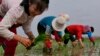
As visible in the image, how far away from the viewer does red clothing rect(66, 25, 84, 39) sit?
564 cm

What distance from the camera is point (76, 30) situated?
5.78 m

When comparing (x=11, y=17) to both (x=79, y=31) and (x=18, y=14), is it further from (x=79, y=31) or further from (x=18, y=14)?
(x=79, y=31)

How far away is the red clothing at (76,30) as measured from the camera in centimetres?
564

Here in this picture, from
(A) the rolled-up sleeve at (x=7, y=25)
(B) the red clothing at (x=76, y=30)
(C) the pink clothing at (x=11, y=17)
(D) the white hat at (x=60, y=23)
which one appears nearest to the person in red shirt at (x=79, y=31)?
(B) the red clothing at (x=76, y=30)

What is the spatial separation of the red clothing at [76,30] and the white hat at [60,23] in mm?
308

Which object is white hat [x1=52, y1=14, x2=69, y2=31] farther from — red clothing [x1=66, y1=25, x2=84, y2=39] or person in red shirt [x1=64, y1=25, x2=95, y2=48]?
red clothing [x1=66, y1=25, x2=84, y2=39]

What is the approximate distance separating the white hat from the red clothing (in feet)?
1.01

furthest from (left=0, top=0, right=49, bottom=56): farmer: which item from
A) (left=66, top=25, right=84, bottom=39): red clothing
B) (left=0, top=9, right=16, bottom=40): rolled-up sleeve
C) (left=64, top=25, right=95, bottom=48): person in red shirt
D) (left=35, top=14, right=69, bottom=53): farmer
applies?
(left=66, top=25, right=84, bottom=39): red clothing

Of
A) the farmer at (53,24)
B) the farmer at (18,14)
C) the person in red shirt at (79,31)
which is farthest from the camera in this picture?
the person in red shirt at (79,31)

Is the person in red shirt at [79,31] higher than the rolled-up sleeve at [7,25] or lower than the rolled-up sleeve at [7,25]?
lower

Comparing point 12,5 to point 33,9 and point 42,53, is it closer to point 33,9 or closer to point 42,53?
point 33,9

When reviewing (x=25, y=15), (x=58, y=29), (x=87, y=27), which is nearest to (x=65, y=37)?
(x=25, y=15)

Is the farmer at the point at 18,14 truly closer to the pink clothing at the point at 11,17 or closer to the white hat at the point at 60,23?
the pink clothing at the point at 11,17

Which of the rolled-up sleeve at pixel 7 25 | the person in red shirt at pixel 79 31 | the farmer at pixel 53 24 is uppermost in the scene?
the rolled-up sleeve at pixel 7 25
